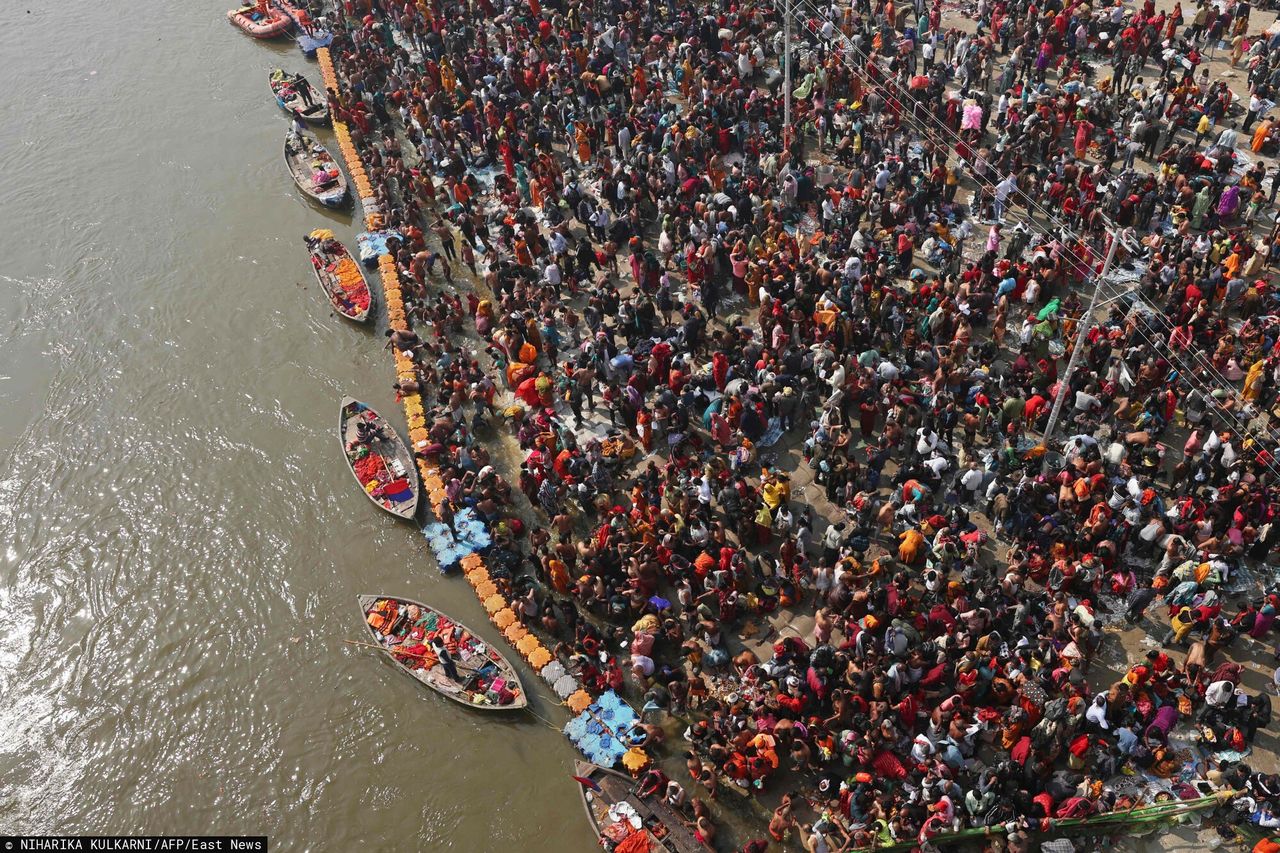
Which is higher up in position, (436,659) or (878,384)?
(878,384)

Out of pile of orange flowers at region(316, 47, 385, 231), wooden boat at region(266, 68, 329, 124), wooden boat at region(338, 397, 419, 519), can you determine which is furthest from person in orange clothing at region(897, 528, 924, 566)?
wooden boat at region(266, 68, 329, 124)

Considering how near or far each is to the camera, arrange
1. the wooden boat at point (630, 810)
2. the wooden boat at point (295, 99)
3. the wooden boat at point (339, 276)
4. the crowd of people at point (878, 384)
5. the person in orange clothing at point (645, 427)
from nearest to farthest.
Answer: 1. the wooden boat at point (630, 810)
2. the crowd of people at point (878, 384)
3. the person in orange clothing at point (645, 427)
4. the wooden boat at point (339, 276)
5. the wooden boat at point (295, 99)

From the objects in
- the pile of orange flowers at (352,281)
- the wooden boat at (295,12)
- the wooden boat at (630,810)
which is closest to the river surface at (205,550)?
the wooden boat at (630,810)

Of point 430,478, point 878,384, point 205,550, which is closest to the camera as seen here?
point 878,384

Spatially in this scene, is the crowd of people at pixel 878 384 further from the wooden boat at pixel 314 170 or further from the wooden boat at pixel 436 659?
the wooden boat at pixel 314 170

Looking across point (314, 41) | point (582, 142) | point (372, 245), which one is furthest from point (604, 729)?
point (314, 41)

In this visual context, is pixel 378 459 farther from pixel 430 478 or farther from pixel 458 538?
pixel 458 538

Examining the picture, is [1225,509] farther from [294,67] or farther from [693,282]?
[294,67]
